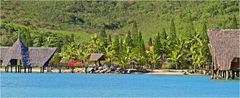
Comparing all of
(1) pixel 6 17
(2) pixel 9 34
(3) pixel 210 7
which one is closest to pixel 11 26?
(2) pixel 9 34

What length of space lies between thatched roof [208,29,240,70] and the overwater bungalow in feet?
91.1

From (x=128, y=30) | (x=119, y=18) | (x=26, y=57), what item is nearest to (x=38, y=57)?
(x=26, y=57)

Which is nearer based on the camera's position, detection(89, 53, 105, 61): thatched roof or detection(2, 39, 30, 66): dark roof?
detection(2, 39, 30, 66): dark roof

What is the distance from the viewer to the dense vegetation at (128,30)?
89625mm

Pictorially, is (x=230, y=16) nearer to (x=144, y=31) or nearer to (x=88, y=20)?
(x=144, y=31)

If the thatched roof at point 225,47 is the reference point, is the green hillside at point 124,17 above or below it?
above

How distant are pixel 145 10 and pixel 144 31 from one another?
31.8 metres

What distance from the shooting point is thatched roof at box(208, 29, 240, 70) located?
202ft

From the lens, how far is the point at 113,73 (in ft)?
277

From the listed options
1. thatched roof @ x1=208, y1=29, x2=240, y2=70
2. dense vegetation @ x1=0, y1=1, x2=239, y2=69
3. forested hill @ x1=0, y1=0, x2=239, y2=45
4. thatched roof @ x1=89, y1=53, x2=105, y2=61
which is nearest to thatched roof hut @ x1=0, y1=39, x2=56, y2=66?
thatched roof @ x1=89, y1=53, x2=105, y2=61

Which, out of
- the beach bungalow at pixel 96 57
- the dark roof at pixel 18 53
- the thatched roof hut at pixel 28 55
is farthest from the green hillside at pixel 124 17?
the dark roof at pixel 18 53

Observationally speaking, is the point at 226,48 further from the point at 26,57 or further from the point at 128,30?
the point at 128,30

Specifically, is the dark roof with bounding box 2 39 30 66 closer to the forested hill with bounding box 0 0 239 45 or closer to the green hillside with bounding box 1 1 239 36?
the forested hill with bounding box 0 0 239 45

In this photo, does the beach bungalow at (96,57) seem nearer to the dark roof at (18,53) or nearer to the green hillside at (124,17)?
the dark roof at (18,53)
